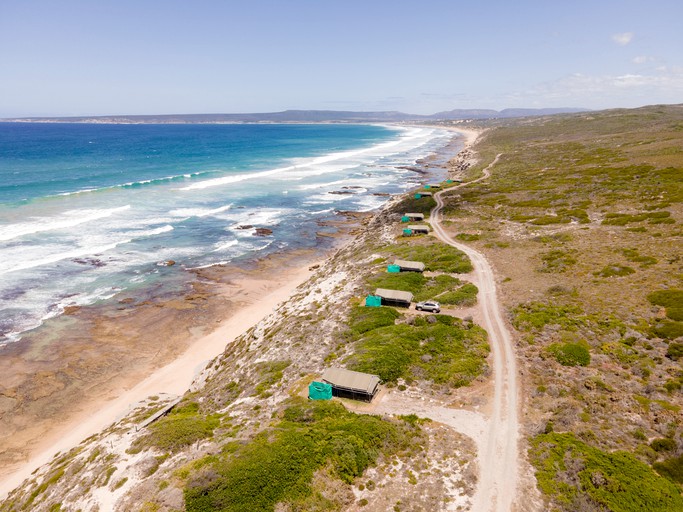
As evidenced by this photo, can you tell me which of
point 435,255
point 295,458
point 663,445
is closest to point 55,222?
point 435,255

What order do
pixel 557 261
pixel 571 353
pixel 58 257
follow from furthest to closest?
1. pixel 58 257
2. pixel 557 261
3. pixel 571 353

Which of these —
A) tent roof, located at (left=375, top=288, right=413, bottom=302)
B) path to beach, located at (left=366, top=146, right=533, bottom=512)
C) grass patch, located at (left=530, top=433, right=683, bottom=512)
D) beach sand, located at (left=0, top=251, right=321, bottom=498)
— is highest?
grass patch, located at (left=530, top=433, right=683, bottom=512)

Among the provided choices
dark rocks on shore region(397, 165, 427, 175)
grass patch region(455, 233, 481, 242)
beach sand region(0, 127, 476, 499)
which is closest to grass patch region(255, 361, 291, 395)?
beach sand region(0, 127, 476, 499)

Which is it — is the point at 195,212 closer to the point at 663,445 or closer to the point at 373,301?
the point at 373,301

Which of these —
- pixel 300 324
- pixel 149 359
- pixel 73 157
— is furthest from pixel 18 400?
pixel 73 157

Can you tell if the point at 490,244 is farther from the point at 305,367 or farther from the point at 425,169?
the point at 425,169

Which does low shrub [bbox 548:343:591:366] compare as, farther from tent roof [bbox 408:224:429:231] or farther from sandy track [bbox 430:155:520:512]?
tent roof [bbox 408:224:429:231]

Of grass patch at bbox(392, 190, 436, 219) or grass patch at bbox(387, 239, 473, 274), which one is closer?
grass patch at bbox(387, 239, 473, 274)
